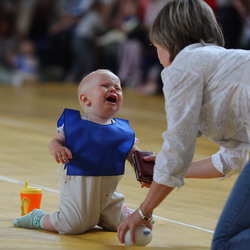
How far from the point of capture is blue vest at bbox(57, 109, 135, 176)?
338 centimetres

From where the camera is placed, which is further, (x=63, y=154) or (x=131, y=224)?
(x=63, y=154)

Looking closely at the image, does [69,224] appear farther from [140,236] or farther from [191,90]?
[191,90]

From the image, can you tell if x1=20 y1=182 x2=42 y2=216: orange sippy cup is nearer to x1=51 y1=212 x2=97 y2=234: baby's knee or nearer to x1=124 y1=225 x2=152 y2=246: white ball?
x1=51 y1=212 x2=97 y2=234: baby's knee

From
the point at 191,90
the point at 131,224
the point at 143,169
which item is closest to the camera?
the point at 191,90

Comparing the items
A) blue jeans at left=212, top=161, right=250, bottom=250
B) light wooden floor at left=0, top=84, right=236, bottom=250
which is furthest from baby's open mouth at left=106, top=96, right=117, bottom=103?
blue jeans at left=212, top=161, right=250, bottom=250

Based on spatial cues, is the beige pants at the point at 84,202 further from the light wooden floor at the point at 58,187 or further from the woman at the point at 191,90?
the woman at the point at 191,90

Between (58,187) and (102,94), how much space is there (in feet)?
4.64

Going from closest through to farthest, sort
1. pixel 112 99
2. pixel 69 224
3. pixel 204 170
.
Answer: pixel 69 224 → pixel 112 99 → pixel 204 170

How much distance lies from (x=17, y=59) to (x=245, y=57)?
419 inches

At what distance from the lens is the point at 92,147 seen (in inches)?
133

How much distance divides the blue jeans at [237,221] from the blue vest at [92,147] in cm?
66

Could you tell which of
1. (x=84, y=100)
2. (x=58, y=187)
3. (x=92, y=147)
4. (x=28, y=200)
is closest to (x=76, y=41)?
(x=58, y=187)

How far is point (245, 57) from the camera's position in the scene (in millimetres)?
2994

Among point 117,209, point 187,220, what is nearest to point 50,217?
point 117,209
